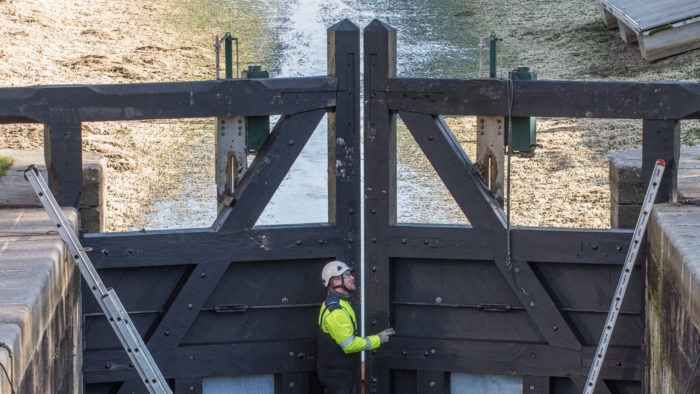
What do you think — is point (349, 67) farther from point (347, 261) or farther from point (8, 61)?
point (8, 61)

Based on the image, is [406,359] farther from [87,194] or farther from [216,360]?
[87,194]

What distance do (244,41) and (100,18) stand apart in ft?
12.3

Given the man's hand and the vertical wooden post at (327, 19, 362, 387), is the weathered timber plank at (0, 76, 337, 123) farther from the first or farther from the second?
the man's hand

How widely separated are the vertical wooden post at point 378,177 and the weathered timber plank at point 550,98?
0.34 feet

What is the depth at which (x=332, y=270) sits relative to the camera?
6605 millimetres

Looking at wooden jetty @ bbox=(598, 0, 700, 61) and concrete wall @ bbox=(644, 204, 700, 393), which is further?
wooden jetty @ bbox=(598, 0, 700, 61)

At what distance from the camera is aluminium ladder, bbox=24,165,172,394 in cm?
583

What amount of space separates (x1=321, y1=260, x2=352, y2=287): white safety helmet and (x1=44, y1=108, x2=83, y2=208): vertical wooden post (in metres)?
1.56

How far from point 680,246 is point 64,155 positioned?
3.54 metres

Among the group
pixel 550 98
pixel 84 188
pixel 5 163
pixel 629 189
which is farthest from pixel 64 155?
pixel 629 189

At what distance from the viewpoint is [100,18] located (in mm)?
19562

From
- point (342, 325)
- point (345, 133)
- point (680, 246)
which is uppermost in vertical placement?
point (345, 133)

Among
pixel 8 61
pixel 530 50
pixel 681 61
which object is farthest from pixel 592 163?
pixel 8 61

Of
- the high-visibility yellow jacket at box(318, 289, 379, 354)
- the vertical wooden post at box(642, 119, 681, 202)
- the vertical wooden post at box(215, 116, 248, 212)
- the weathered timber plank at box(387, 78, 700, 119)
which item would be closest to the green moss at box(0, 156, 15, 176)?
the vertical wooden post at box(215, 116, 248, 212)
